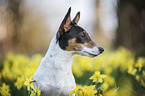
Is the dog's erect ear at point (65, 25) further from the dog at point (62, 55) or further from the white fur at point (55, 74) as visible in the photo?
the white fur at point (55, 74)

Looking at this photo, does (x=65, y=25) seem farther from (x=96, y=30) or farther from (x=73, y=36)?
(x=96, y=30)

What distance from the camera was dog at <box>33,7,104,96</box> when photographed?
1646 mm

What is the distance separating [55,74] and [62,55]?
22 centimetres

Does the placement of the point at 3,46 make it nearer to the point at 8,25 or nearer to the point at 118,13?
the point at 8,25

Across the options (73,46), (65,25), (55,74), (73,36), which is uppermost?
(65,25)

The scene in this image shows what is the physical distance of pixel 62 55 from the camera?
166 cm

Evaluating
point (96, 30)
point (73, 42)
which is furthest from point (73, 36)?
point (96, 30)

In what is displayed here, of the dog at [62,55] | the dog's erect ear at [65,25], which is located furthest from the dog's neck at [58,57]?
the dog's erect ear at [65,25]

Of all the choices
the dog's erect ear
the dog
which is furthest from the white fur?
the dog's erect ear

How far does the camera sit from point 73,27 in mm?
1716

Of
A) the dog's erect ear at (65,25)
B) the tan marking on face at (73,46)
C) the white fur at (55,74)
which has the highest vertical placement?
the dog's erect ear at (65,25)

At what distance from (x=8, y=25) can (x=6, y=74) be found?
132 inches

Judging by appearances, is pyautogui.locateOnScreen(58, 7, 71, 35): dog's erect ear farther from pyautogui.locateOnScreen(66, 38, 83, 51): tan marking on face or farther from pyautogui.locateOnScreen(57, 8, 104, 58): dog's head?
pyautogui.locateOnScreen(66, 38, 83, 51): tan marking on face

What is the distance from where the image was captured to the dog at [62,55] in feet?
5.40
